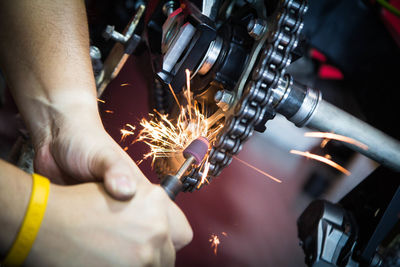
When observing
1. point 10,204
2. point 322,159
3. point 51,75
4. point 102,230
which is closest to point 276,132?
point 322,159

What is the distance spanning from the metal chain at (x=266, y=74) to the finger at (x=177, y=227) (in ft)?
0.69

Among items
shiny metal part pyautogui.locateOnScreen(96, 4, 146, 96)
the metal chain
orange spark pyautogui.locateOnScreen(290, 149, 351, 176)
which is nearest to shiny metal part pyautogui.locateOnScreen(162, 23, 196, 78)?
the metal chain

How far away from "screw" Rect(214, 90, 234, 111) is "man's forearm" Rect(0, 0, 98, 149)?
1.22 feet

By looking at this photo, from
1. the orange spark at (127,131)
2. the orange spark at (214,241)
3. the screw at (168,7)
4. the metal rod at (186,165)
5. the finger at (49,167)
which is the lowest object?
the orange spark at (214,241)

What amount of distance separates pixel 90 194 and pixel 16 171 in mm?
145

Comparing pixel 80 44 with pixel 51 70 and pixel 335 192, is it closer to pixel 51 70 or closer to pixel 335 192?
pixel 51 70

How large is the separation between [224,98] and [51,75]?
0.54 meters

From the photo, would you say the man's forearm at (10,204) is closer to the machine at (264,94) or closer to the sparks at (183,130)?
the machine at (264,94)

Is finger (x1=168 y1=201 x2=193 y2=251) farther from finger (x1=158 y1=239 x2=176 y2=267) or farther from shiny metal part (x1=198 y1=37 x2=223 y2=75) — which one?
shiny metal part (x1=198 y1=37 x2=223 y2=75)

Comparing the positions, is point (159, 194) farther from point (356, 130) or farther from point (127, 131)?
point (127, 131)

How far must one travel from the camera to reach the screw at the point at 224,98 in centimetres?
85

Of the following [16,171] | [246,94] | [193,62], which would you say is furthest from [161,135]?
[16,171]

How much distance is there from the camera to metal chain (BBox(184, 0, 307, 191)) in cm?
74

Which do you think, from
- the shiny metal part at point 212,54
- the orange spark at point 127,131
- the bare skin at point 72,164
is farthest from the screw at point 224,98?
the orange spark at point 127,131
